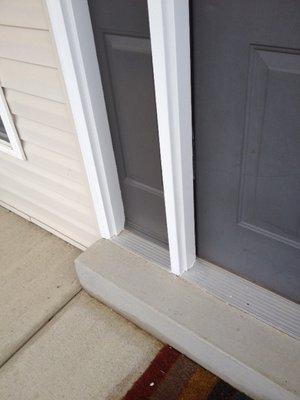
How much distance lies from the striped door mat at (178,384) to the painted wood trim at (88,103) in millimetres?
660

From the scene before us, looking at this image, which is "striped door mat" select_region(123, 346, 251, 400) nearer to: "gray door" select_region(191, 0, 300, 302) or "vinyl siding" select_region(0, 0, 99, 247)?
"gray door" select_region(191, 0, 300, 302)

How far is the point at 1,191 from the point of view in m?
2.54

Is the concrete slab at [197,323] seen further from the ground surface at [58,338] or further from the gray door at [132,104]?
the gray door at [132,104]

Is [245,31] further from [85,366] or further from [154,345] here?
[85,366]

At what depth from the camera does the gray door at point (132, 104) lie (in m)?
1.32

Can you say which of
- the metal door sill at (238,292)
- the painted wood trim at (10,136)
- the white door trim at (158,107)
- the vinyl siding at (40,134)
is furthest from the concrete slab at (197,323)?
the painted wood trim at (10,136)

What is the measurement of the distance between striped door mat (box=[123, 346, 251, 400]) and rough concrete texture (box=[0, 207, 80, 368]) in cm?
60

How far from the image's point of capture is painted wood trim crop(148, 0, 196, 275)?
1096 millimetres

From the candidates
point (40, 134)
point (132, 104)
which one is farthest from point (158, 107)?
point (40, 134)

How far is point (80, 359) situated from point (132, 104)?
112 centimetres

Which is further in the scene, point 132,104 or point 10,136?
point 10,136

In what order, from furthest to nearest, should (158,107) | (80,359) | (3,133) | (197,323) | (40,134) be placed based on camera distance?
(3,133) < (40,134) < (80,359) < (197,323) < (158,107)

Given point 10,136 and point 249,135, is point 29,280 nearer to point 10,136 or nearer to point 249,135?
point 10,136

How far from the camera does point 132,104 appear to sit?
1.51 meters
